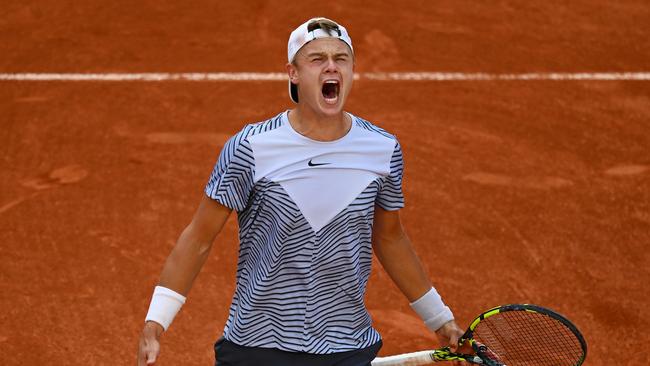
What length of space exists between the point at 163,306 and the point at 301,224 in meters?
0.64

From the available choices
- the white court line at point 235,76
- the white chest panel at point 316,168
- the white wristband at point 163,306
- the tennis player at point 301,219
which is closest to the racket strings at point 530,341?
the tennis player at point 301,219

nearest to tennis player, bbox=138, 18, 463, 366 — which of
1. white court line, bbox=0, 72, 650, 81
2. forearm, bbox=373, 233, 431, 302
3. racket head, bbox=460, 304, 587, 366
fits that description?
forearm, bbox=373, 233, 431, 302

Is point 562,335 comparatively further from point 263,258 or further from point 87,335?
point 87,335

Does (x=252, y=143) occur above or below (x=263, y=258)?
above

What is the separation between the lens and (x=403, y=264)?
469 cm

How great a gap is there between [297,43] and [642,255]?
3.97 meters

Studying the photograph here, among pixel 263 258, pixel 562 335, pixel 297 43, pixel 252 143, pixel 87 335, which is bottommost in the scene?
pixel 87 335

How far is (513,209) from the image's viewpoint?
25.9ft

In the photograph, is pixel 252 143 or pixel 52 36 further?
pixel 52 36

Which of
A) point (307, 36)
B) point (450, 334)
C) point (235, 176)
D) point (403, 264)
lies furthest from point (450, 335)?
point (307, 36)

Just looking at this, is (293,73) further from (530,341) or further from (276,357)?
(530,341)

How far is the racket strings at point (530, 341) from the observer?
16.0 ft

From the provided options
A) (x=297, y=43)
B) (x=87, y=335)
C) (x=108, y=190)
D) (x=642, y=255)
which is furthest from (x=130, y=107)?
(x=297, y=43)

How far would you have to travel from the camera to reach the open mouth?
14.0 ft
